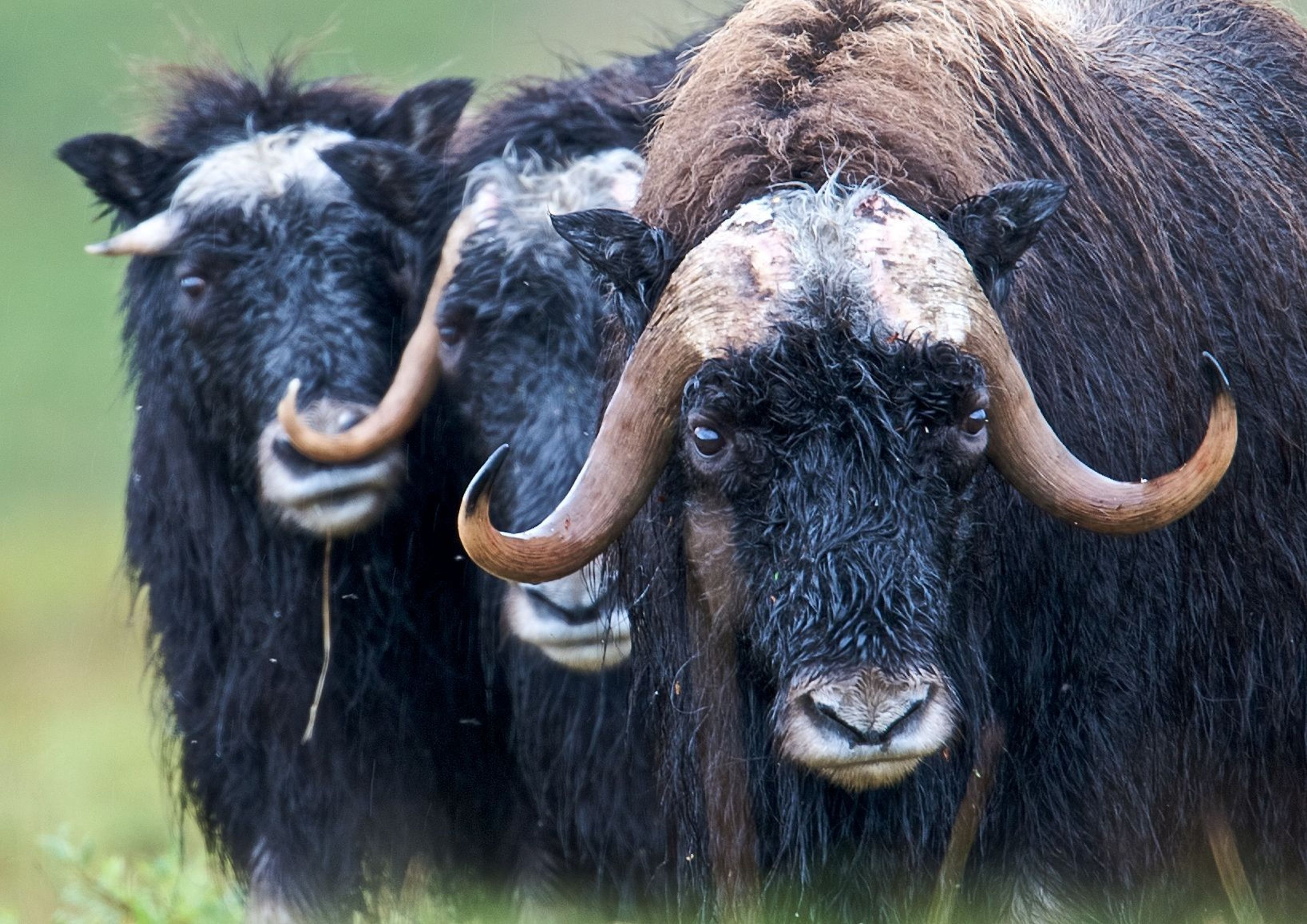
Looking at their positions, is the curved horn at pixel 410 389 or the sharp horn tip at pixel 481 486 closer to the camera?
the sharp horn tip at pixel 481 486

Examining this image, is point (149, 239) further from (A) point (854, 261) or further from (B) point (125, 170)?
(A) point (854, 261)

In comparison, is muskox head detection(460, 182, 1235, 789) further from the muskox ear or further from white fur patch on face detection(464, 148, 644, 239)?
white fur patch on face detection(464, 148, 644, 239)

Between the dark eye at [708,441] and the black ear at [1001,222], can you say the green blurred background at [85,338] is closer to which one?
the black ear at [1001,222]

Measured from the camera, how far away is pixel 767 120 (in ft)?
10.2

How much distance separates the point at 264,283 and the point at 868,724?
2.39 meters

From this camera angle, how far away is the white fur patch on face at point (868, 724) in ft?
8.77

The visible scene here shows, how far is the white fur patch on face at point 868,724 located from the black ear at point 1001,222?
28.9 inches

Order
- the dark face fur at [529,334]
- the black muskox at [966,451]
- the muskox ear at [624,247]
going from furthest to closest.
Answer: the dark face fur at [529,334] → the muskox ear at [624,247] → the black muskox at [966,451]

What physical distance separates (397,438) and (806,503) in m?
Result: 1.80

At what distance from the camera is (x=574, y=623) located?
151 inches

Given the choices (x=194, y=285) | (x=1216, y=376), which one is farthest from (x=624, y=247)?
(x=194, y=285)

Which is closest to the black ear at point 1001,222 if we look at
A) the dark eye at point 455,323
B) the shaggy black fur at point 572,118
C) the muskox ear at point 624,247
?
the muskox ear at point 624,247

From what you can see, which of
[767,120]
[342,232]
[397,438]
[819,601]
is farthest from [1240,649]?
[342,232]

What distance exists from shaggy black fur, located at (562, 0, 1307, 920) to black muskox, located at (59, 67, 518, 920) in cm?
133
